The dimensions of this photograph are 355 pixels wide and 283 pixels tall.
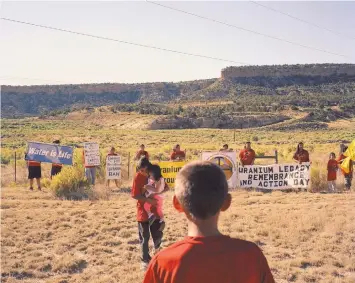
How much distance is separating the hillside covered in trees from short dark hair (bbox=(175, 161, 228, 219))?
73.0m

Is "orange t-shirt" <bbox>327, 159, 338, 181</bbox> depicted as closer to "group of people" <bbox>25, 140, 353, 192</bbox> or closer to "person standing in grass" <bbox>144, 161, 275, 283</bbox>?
"group of people" <bbox>25, 140, 353, 192</bbox>

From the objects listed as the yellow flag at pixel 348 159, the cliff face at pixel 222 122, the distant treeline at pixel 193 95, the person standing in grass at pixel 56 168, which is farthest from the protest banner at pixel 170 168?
the distant treeline at pixel 193 95

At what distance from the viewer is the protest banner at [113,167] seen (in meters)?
16.1

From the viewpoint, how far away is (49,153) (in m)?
16.3

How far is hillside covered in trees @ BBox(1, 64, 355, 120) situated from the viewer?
282ft

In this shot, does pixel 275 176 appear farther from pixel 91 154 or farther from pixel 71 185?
pixel 71 185

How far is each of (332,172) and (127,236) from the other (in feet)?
26.5

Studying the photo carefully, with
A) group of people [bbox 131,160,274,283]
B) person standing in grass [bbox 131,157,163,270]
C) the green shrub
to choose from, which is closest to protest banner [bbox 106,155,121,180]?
the green shrub

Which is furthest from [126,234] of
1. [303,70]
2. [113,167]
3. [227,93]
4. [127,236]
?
[303,70]

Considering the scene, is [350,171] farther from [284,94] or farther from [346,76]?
[346,76]

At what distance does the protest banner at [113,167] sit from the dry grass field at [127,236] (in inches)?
93.9

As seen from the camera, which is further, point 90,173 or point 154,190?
point 90,173

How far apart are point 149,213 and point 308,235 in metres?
3.97

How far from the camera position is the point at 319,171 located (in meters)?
15.9
